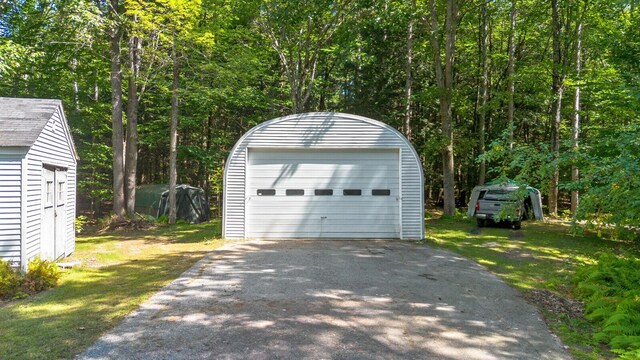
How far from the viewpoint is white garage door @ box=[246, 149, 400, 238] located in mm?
11297

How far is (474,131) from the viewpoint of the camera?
911 inches

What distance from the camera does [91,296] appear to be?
612 cm

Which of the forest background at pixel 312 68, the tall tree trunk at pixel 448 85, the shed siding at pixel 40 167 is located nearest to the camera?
the shed siding at pixel 40 167

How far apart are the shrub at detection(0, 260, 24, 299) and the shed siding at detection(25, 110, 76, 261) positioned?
1.48ft

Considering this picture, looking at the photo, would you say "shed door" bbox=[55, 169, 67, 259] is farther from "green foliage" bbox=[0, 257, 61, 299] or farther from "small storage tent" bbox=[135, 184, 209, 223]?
"small storage tent" bbox=[135, 184, 209, 223]

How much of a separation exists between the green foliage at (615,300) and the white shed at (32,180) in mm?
8342

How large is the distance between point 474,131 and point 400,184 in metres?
13.8

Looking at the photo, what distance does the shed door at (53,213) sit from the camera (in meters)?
7.86

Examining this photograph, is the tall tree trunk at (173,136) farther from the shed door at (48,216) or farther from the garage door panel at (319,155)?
the shed door at (48,216)

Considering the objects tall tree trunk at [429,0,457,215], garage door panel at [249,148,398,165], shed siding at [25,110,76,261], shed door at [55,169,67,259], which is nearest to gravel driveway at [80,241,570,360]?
shed siding at [25,110,76,261]

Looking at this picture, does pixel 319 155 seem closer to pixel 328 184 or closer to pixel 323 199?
pixel 328 184

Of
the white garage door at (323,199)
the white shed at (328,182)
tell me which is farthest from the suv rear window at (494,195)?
the white garage door at (323,199)

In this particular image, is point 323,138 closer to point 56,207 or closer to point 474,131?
point 56,207

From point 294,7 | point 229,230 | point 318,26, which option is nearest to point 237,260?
point 229,230
